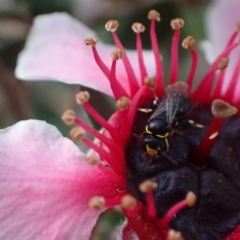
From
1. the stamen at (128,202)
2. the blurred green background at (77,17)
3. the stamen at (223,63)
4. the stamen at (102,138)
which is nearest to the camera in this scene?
the stamen at (128,202)

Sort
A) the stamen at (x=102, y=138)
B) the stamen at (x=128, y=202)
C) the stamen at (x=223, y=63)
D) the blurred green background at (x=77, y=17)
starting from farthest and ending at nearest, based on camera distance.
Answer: the blurred green background at (x=77, y=17) < the stamen at (x=223, y=63) < the stamen at (x=102, y=138) < the stamen at (x=128, y=202)

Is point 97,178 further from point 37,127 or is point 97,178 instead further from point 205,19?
point 205,19

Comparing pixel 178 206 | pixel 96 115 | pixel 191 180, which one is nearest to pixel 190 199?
pixel 178 206

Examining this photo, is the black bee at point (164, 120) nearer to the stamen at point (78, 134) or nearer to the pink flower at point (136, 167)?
the pink flower at point (136, 167)

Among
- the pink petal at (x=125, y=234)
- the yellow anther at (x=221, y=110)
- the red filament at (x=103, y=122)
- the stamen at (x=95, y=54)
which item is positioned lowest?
the pink petal at (x=125, y=234)

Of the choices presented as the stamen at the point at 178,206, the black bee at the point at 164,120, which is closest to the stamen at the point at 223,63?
the black bee at the point at 164,120

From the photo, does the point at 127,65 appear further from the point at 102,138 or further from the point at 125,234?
the point at 125,234

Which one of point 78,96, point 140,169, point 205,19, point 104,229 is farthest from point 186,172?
point 205,19

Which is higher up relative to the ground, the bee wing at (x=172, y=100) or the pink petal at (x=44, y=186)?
the bee wing at (x=172, y=100)
